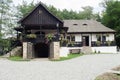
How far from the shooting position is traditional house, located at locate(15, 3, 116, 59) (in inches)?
1325

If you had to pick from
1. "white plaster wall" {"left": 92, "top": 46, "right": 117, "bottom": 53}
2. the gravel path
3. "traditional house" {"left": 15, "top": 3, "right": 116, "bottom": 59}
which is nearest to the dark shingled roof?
"traditional house" {"left": 15, "top": 3, "right": 116, "bottom": 59}

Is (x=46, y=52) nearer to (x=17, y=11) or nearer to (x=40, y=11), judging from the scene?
(x=40, y=11)

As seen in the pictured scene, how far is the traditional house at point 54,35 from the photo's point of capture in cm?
3366

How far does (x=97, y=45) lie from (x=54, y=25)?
1394 cm

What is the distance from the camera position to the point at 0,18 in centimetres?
4706

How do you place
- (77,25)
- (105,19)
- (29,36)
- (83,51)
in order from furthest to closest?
(105,19) < (77,25) < (83,51) < (29,36)

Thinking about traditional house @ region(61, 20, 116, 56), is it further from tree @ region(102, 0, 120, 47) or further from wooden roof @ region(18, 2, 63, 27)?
wooden roof @ region(18, 2, 63, 27)

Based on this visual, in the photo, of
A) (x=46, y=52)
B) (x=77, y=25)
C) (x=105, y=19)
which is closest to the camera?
(x=46, y=52)

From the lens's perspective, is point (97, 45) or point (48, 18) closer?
point (48, 18)

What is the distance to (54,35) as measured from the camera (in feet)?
110

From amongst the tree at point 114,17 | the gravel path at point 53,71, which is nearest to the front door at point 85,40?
the tree at point 114,17

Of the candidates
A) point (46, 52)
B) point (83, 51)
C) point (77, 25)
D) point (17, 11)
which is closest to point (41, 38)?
point (46, 52)

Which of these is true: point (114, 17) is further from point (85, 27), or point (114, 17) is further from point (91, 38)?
point (91, 38)

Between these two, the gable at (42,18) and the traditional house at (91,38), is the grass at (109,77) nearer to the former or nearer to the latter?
the gable at (42,18)
